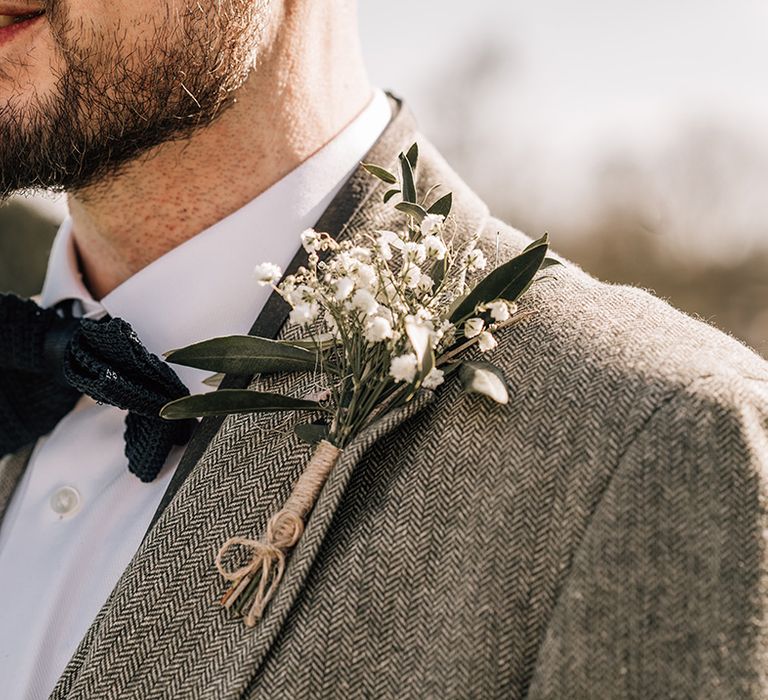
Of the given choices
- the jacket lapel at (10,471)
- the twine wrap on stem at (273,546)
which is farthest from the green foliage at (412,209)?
the jacket lapel at (10,471)

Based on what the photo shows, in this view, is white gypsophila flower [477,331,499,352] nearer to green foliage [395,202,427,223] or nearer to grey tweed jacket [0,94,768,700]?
grey tweed jacket [0,94,768,700]

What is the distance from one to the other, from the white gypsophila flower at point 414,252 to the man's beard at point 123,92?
0.76 metres

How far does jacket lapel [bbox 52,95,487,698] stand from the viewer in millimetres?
1456

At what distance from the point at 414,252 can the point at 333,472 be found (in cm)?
38

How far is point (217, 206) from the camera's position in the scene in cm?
210

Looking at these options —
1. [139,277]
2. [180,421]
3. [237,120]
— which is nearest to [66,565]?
[180,421]

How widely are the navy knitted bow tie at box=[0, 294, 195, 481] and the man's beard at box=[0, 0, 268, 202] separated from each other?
14.3 inches

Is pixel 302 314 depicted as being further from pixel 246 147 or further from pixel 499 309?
pixel 246 147

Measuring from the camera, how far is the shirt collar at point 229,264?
199 cm

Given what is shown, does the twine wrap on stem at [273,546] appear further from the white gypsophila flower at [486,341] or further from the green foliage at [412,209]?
the green foliage at [412,209]

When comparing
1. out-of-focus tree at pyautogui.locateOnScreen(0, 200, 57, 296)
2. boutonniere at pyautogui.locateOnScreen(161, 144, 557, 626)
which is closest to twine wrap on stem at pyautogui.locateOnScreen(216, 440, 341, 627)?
boutonniere at pyautogui.locateOnScreen(161, 144, 557, 626)

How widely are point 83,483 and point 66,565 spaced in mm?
218

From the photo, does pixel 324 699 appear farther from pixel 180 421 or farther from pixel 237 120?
pixel 237 120

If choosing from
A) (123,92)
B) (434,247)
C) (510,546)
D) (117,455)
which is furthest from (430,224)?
(117,455)
